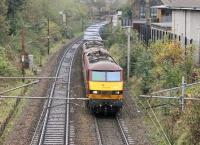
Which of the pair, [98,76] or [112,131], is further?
[98,76]

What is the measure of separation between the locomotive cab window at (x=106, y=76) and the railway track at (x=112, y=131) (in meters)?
2.22

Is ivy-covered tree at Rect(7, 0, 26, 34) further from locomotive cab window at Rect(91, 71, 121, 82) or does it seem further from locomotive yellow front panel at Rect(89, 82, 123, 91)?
locomotive yellow front panel at Rect(89, 82, 123, 91)

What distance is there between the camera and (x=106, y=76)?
28578 mm

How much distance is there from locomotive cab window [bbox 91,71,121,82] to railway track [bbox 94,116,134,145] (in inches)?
→ 87.2

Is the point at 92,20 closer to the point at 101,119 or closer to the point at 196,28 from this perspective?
the point at 196,28

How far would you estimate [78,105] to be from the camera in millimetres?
31656

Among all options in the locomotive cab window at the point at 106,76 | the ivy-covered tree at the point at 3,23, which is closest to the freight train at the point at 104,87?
the locomotive cab window at the point at 106,76

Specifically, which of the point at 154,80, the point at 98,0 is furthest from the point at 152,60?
the point at 98,0

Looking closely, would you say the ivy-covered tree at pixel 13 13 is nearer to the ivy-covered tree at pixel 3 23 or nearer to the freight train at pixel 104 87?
the ivy-covered tree at pixel 3 23

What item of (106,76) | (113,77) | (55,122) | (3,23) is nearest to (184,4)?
(113,77)

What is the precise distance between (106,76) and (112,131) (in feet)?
12.2

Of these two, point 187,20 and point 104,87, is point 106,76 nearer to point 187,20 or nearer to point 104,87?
point 104,87

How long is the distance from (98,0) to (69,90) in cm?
10970

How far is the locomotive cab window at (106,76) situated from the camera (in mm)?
28547
